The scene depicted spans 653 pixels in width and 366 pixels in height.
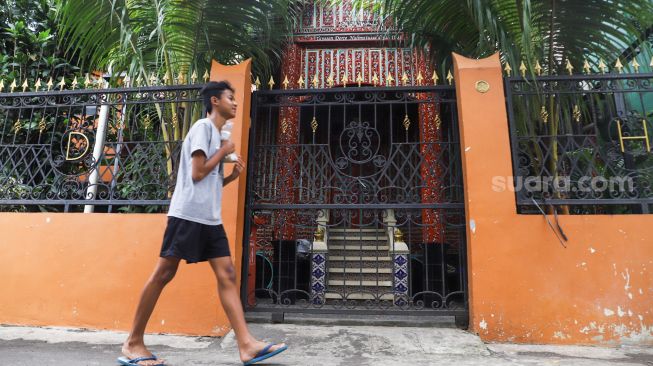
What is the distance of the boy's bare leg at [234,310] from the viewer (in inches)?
86.4

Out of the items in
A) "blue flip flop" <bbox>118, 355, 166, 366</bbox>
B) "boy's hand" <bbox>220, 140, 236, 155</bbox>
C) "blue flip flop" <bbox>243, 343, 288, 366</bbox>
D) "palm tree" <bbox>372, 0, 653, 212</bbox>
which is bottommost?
"blue flip flop" <bbox>118, 355, 166, 366</bbox>

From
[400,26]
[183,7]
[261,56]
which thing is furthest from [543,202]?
[183,7]

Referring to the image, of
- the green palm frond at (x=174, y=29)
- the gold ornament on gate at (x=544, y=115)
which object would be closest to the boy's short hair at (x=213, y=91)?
the green palm frond at (x=174, y=29)

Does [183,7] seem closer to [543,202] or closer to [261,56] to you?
[261,56]

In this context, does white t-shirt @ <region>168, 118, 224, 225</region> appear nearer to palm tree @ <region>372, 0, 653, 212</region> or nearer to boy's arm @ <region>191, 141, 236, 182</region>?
boy's arm @ <region>191, 141, 236, 182</region>

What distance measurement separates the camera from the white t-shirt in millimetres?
2264

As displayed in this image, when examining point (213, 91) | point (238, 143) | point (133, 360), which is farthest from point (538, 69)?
point (133, 360)

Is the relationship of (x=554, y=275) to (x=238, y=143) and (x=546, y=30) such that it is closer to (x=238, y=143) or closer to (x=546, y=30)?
(x=546, y=30)

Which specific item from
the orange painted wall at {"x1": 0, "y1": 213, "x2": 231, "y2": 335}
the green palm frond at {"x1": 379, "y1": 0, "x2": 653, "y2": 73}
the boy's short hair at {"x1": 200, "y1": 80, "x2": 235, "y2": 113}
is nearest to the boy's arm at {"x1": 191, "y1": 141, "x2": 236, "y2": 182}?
the boy's short hair at {"x1": 200, "y1": 80, "x2": 235, "y2": 113}

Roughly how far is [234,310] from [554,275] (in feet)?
7.59

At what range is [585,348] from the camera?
288 cm

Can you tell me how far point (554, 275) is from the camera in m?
3.02

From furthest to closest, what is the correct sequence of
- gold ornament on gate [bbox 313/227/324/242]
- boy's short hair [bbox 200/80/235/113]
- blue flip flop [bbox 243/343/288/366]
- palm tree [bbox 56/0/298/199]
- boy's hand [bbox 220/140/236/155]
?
gold ornament on gate [bbox 313/227/324/242]
palm tree [bbox 56/0/298/199]
boy's short hair [bbox 200/80/235/113]
boy's hand [bbox 220/140/236/155]
blue flip flop [bbox 243/343/288/366]

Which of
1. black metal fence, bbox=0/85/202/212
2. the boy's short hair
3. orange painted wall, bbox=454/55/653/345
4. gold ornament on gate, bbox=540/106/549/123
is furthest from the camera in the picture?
black metal fence, bbox=0/85/202/212
